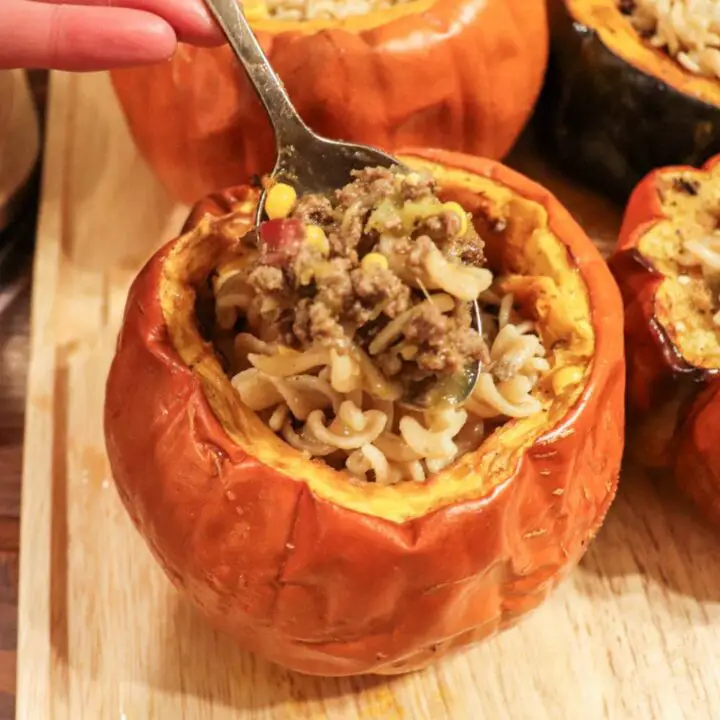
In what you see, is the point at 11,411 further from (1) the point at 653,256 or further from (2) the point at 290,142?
(1) the point at 653,256

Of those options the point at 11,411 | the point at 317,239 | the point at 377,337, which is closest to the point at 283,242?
the point at 317,239

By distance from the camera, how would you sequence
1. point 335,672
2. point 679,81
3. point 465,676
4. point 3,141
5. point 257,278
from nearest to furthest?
point 257,278, point 335,672, point 465,676, point 679,81, point 3,141

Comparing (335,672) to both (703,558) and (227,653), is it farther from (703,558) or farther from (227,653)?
(703,558)

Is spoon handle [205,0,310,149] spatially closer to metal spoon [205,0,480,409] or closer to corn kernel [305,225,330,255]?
metal spoon [205,0,480,409]

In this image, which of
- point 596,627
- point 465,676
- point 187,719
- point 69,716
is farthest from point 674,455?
point 69,716

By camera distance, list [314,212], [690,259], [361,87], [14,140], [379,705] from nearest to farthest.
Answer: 1. [314,212]
2. [379,705]
3. [690,259]
4. [361,87]
5. [14,140]
